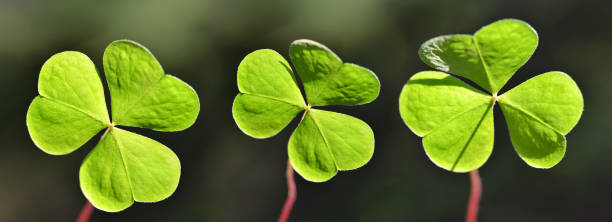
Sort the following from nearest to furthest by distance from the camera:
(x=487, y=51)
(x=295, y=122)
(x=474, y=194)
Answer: (x=487, y=51) < (x=474, y=194) < (x=295, y=122)

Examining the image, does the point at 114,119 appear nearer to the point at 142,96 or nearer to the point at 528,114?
the point at 142,96

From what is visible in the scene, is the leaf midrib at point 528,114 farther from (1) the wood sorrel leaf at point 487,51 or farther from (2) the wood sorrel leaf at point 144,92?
(2) the wood sorrel leaf at point 144,92

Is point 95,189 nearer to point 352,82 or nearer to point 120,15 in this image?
point 352,82

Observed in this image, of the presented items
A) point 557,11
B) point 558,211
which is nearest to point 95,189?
point 558,211

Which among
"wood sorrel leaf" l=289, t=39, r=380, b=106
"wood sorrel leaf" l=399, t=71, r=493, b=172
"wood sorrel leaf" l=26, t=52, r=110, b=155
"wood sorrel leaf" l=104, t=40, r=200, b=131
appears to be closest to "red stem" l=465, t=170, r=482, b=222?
"wood sorrel leaf" l=399, t=71, r=493, b=172

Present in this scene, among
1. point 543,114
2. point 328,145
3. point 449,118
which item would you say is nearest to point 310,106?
point 328,145

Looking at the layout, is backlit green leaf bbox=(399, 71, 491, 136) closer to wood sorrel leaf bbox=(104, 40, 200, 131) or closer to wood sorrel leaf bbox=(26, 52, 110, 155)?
wood sorrel leaf bbox=(104, 40, 200, 131)
